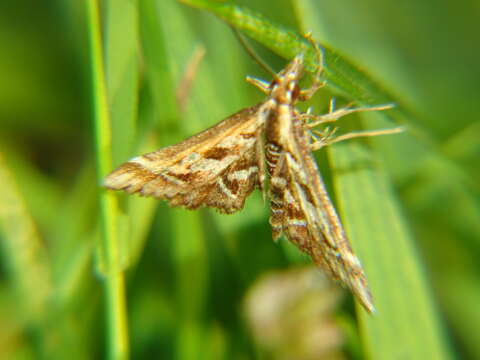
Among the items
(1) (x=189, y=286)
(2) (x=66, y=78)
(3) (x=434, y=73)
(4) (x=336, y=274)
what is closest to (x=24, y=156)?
(2) (x=66, y=78)

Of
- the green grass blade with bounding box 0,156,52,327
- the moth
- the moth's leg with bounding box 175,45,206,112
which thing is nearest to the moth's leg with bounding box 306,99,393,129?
the moth

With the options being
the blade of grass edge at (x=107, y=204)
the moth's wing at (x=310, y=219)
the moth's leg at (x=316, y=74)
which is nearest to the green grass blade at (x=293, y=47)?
the moth's leg at (x=316, y=74)

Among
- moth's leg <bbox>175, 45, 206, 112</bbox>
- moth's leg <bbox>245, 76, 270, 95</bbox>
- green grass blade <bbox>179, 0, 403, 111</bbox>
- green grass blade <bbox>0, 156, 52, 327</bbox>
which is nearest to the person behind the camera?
green grass blade <bbox>179, 0, 403, 111</bbox>

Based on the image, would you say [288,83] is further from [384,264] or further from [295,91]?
[384,264]

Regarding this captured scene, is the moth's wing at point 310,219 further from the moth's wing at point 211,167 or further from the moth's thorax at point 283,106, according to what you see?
the moth's wing at point 211,167

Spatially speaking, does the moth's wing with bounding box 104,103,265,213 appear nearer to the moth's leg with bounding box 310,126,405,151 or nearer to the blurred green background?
the blurred green background

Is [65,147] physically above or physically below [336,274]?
above

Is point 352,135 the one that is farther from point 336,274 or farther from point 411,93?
point 411,93

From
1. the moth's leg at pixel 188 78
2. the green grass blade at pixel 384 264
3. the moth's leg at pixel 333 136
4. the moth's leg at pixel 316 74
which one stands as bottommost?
the green grass blade at pixel 384 264
